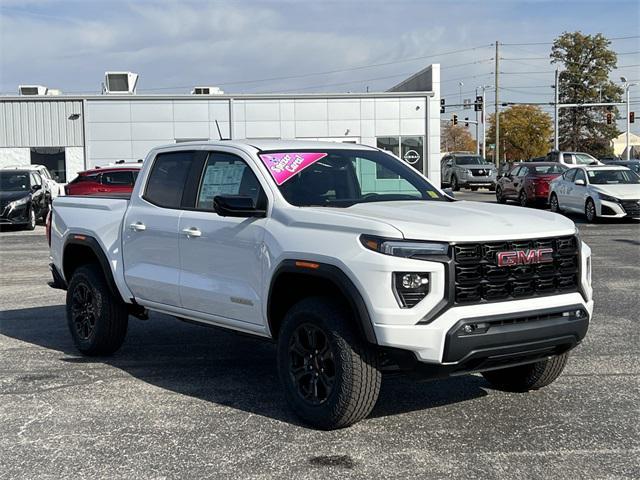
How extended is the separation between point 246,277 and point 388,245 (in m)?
1.31

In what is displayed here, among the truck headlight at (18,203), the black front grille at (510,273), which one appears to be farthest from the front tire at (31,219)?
the black front grille at (510,273)

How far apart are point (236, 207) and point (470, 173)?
122 feet

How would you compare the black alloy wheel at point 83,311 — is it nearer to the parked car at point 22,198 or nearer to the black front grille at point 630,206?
the parked car at point 22,198

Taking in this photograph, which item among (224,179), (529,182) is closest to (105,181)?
(529,182)

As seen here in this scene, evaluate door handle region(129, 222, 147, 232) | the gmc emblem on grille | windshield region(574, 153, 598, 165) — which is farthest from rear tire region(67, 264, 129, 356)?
windshield region(574, 153, 598, 165)

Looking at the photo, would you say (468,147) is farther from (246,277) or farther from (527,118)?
(246,277)

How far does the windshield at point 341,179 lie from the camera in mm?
5781

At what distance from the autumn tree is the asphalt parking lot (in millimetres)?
115245

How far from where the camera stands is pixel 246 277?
5668 millimetres

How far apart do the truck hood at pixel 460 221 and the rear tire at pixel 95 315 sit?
2.65m

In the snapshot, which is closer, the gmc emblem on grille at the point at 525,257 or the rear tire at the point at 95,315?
the gmc emblem on grille at the point at 525,257

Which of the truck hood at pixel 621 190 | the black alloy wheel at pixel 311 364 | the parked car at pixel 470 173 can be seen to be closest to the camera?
the black alloy wheel at pixel 311 364

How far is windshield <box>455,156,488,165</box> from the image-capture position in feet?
141

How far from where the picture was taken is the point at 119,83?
120 feet
